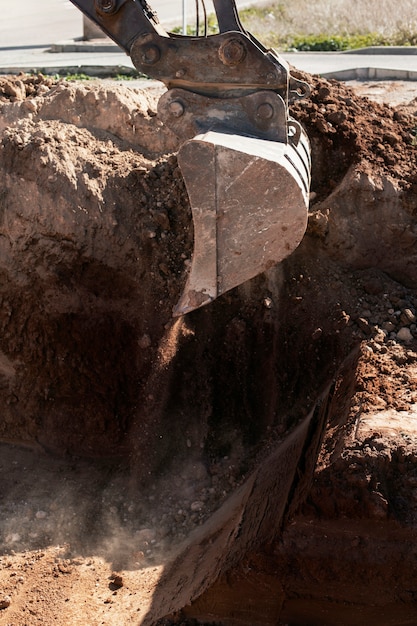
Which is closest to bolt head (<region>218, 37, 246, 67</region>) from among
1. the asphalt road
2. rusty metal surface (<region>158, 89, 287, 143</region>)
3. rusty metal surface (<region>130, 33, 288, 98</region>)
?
rusty metal surface (<region>130, 33, 288, 98</region>)

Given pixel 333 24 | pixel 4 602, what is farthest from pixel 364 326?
pixel 333 24

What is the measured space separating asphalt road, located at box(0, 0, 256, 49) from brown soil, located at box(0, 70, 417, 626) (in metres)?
11.3

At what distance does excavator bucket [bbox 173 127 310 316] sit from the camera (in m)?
4.41

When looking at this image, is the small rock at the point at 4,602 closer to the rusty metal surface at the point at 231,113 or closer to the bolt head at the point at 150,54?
the rusty metal surface at the point at 231,113

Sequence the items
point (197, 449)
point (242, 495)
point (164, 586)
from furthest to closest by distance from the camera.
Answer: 1. point (197, 449)
2. point (242, 495)
3. point (164, 586)

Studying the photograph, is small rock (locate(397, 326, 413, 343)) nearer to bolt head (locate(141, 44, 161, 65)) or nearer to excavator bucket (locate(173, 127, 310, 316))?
excavator bucket (locate(173, 127, 310, 316))

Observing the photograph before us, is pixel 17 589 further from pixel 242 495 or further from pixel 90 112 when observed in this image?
pixel 90 112

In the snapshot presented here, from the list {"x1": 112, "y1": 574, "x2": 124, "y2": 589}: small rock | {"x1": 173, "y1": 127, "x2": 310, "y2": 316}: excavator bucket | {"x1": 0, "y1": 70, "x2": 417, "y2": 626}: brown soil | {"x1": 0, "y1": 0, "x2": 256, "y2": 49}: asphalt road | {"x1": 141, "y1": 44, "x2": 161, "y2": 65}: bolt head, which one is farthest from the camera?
{"x1": 0, "y1": 0, "x2": 256, "y2": 49}: asphalt road

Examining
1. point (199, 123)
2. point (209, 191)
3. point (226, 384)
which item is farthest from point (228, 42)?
point (226, 384)

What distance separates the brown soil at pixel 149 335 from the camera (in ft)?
19.1

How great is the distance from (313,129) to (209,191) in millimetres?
2342

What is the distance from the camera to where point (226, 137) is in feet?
14.7

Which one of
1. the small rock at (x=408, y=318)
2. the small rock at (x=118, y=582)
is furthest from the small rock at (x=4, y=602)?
the small rock at (x=408, y=318)

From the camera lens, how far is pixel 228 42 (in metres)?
4.46
